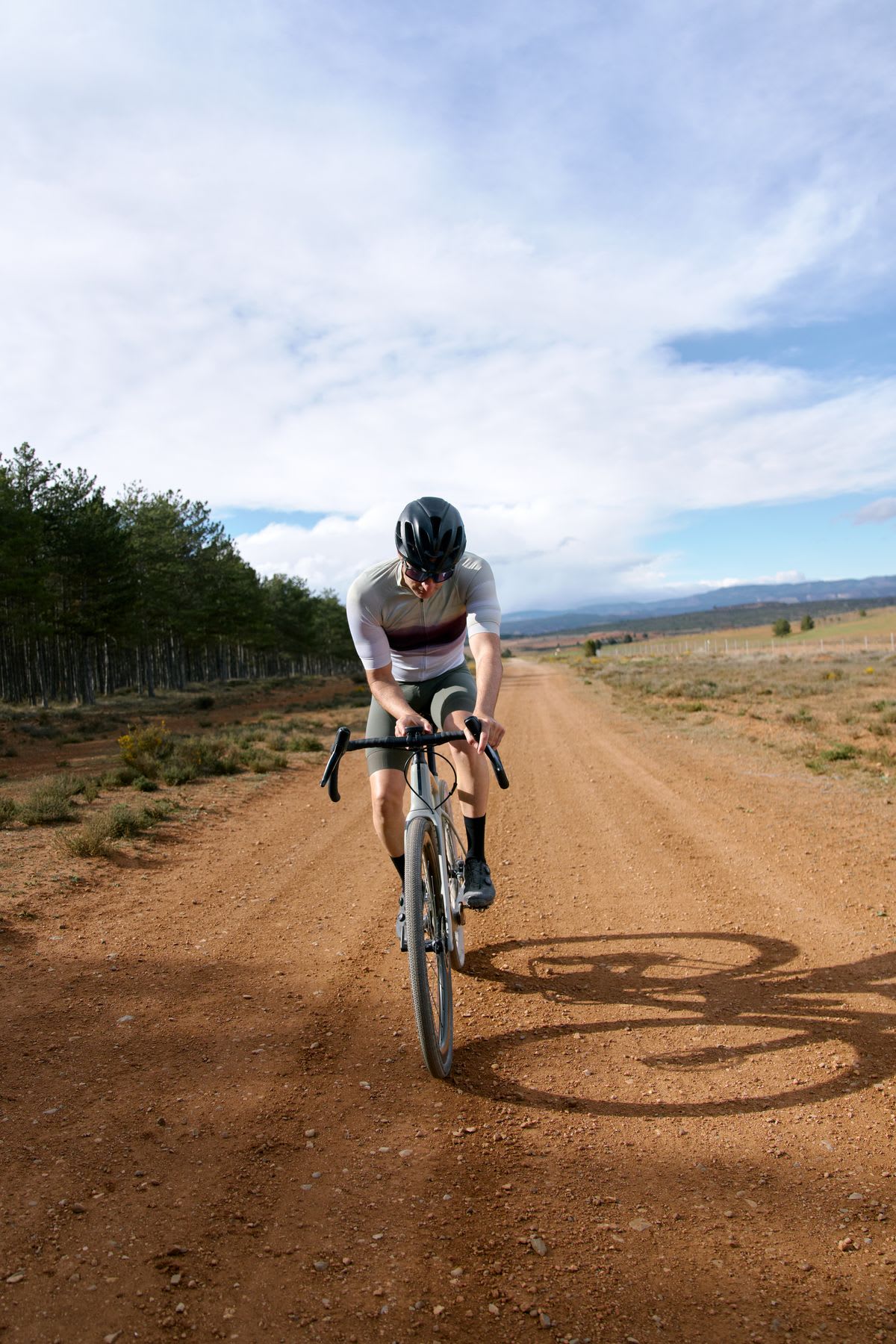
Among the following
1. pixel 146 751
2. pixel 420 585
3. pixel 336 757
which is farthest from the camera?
pixel 146 751

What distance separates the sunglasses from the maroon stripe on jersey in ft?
1.05

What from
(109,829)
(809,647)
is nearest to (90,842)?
(109,829)

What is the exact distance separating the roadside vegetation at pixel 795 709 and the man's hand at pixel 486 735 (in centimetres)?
856

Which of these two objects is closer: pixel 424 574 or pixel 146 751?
pixel 424 574

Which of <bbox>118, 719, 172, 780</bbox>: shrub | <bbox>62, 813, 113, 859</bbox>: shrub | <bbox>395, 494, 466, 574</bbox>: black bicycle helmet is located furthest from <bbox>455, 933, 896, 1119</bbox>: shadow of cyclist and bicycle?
<bbox>118, 719, 172, 780</bbox>: shrub

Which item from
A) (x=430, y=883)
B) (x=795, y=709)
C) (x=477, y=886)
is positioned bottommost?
(x=795, y=709)

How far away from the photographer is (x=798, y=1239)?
2.27 m

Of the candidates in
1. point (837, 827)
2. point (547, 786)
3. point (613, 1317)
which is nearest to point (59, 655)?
point (547, 786)

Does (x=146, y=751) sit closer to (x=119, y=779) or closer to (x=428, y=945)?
(x=119, y=779)

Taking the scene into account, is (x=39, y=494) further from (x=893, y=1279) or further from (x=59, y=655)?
(x=893, y=1279)

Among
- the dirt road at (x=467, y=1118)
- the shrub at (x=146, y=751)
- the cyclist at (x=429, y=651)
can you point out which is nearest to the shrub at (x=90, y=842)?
the dirt road at (x=467, y=1118)

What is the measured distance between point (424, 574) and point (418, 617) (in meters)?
0.34

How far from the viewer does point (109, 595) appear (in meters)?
34.0

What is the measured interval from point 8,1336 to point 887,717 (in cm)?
1891
